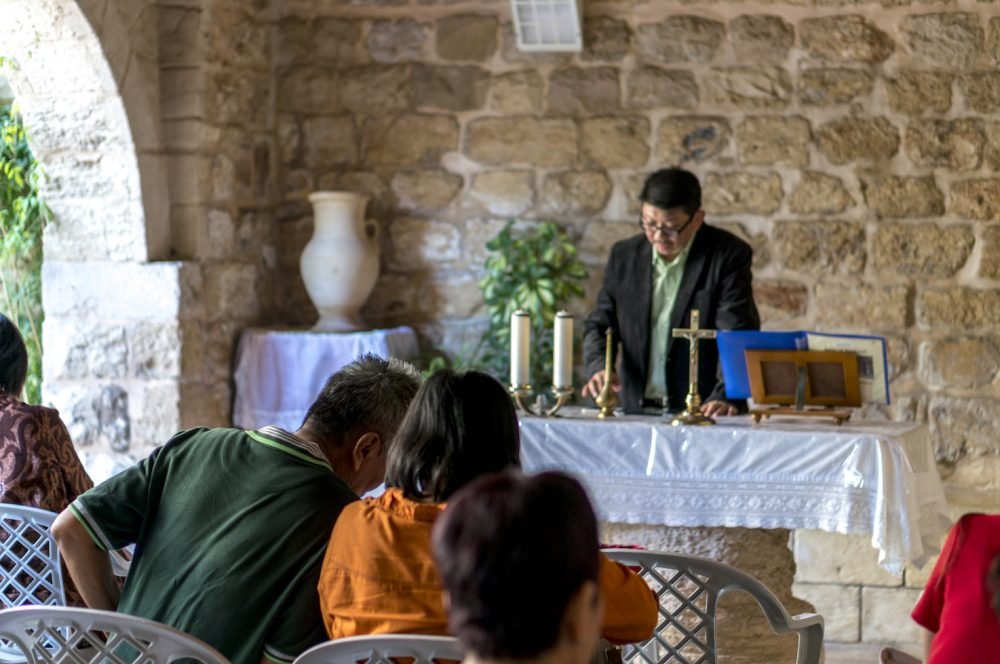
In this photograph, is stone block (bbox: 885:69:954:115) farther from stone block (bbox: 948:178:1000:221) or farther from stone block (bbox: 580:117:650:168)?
stone block (bbox: 580:117:650:168)

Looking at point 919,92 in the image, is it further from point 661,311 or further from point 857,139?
point 661,311

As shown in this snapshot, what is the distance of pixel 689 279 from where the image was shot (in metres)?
4.24

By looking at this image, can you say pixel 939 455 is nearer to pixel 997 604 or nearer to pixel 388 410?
pixel 388 410

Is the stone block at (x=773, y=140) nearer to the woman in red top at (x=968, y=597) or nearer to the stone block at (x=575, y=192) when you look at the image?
the stone block at (x=575, y=192)

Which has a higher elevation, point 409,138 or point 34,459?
point 409,138

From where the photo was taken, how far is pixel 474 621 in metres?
1.28

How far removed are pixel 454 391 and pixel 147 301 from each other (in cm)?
321

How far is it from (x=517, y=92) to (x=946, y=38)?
1659 millimetres

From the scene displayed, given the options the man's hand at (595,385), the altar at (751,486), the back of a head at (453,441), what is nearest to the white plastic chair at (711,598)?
the back of a head at (453,441)

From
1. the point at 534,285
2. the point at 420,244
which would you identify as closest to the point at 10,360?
the point at 534,285

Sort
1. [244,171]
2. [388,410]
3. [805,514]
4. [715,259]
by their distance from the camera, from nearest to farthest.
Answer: [388,410]
[805,514]
[715,259]
[244,171]

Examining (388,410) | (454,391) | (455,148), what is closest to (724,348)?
(388,410)

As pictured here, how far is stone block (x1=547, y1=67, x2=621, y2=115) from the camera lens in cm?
543

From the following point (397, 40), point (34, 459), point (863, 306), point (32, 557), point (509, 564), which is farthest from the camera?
point (397, 40)
